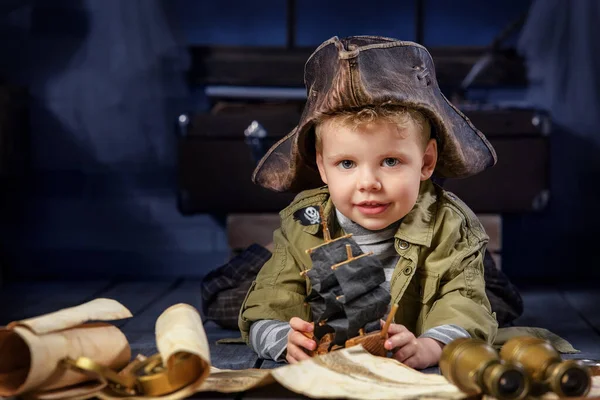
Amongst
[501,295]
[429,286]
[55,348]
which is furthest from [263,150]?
[55,348]

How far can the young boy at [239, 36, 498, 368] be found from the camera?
60.1 inches

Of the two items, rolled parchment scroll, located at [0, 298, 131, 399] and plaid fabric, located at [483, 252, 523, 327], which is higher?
rolled parchment scroll, located at [0, 298, 131, 399]

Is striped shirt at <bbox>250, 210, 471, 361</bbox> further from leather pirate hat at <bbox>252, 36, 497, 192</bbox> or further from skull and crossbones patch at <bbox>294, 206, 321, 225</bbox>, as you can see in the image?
leather pirate hat at <bbox>252, 36, 497, 192</bbox>

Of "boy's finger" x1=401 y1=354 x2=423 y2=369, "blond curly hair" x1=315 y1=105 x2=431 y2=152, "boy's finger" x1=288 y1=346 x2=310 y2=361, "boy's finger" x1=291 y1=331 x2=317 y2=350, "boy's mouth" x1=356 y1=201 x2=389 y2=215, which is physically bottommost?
"boy's finger" x1=401 y1=354 x2=423 y2=369

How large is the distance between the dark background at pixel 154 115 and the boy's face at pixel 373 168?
1781 millimetres

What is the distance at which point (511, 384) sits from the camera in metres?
1.23

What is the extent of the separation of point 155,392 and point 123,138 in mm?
2134

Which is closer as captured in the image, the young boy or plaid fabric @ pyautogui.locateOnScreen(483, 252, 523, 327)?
the young boy

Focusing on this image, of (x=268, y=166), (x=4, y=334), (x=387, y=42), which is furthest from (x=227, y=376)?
(x=387, y=42)

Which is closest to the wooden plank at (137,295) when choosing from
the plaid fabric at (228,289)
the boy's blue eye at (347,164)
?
the plaid fabric at (228,289)

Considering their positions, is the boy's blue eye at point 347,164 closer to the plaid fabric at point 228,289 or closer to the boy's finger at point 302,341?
the boy's finger at point 302,341

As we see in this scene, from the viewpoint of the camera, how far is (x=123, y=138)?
3.31 meters

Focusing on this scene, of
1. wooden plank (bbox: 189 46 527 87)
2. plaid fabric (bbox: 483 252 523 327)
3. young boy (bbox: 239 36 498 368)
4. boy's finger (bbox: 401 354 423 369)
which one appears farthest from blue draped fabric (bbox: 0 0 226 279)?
boy's finger (bbox: 401 354 423 369)

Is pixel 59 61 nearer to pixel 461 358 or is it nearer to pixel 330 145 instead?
pixel 330 145
